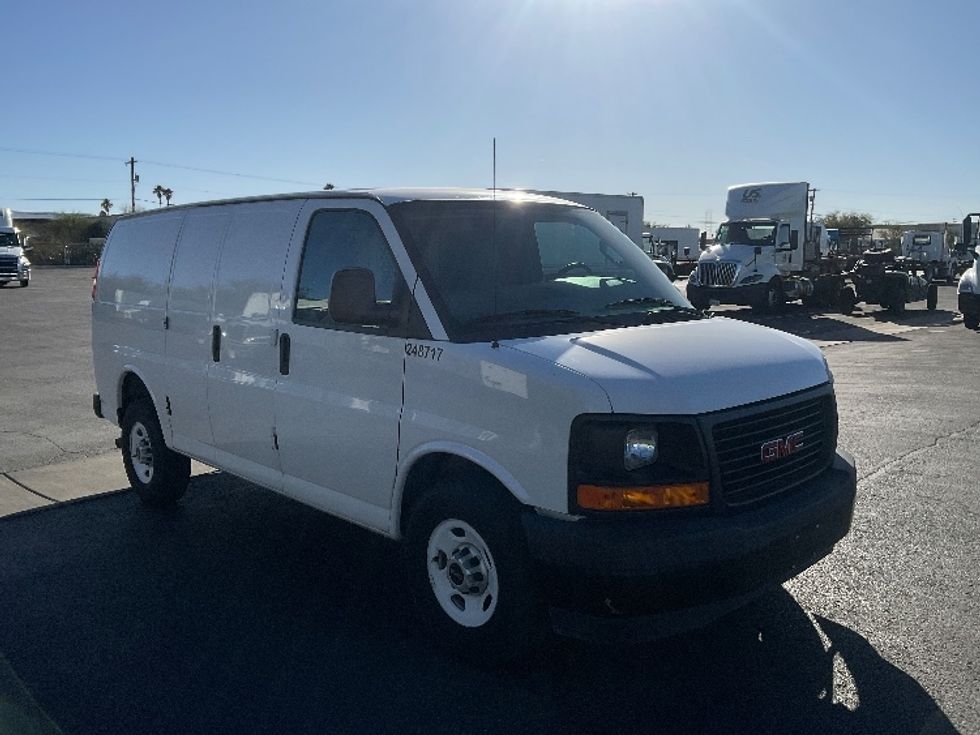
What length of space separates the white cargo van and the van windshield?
0.01 m

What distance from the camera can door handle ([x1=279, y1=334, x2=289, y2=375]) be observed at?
15.5 feet

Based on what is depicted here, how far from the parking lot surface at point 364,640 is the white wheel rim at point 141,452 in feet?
0.89

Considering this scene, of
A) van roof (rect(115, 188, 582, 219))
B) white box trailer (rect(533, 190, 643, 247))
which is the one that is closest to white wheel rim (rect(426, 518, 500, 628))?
van roof (rect(115, 188, 582, 219))

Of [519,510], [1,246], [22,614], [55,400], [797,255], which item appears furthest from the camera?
[1,246]

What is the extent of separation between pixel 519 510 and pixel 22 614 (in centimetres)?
273

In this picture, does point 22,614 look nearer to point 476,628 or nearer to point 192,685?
point 192,685

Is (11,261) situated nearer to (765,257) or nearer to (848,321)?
(765,257)

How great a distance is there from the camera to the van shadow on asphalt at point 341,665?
11.3 feet

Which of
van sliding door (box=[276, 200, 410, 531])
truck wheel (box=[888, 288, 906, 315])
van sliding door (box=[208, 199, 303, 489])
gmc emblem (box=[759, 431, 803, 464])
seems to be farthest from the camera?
truck wheel (box=[888, 288, 906, 315])

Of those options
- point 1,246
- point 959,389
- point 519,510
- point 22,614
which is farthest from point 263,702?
point 1,246

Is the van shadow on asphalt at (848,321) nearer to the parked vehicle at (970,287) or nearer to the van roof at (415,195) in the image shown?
the parked vehicle at (970,287)

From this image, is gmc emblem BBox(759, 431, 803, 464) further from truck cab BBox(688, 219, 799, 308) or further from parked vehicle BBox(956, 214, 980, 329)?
truck cab BBox(688, 219, 799, 308)

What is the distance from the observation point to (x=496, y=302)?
4.15 meters

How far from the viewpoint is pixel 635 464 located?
3400 millimetres
